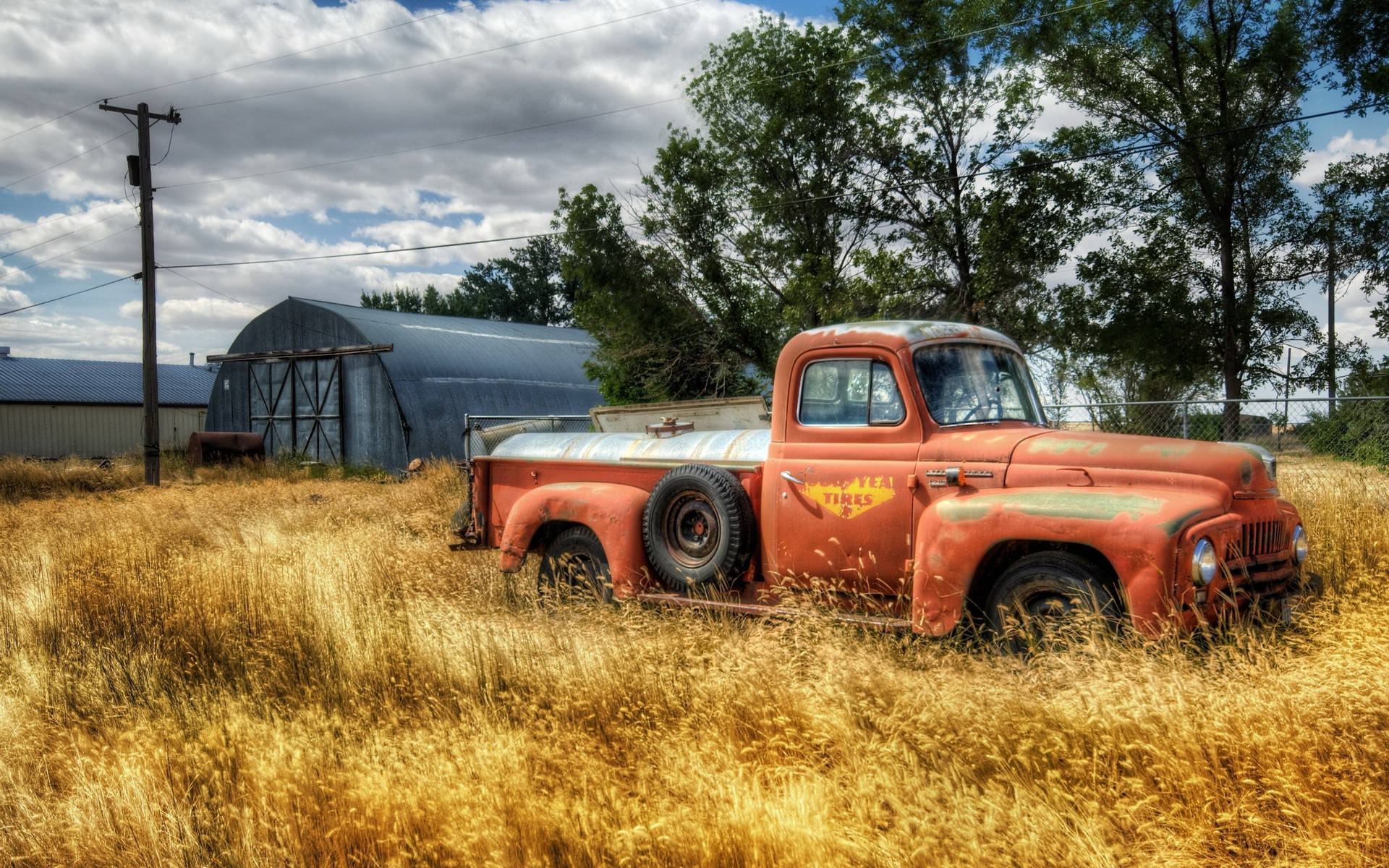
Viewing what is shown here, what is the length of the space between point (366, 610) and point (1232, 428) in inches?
581

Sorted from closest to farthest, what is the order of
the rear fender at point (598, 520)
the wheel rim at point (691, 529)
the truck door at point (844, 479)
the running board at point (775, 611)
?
the running board at point (775, 611) < the truck door at point (844, 479) < the wheel rim at point (691, 529) < the rear fender at point (598, 520)

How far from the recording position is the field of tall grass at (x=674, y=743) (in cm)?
332

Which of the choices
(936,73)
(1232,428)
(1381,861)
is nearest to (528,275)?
(936,73)

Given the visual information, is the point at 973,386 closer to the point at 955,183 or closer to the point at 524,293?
the point at 955,183

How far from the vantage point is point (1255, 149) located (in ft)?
66.5

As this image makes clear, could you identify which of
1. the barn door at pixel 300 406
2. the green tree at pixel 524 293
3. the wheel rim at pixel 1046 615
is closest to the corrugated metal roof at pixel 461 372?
the barn door at pixel 300 406

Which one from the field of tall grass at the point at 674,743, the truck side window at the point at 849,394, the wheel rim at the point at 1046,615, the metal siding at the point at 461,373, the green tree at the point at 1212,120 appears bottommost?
the field of tall grass at the point at 674,743

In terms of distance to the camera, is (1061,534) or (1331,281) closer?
(1061,534)

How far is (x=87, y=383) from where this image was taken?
144ft

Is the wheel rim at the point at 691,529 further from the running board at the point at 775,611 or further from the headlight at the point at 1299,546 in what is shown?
the headlight at the point at 1299,546

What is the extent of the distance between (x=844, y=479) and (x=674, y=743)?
214 cm

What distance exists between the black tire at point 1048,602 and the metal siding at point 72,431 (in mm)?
40802

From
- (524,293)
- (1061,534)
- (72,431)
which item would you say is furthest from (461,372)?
(524,293)

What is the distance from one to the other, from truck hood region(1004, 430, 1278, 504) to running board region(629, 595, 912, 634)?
1034mm
